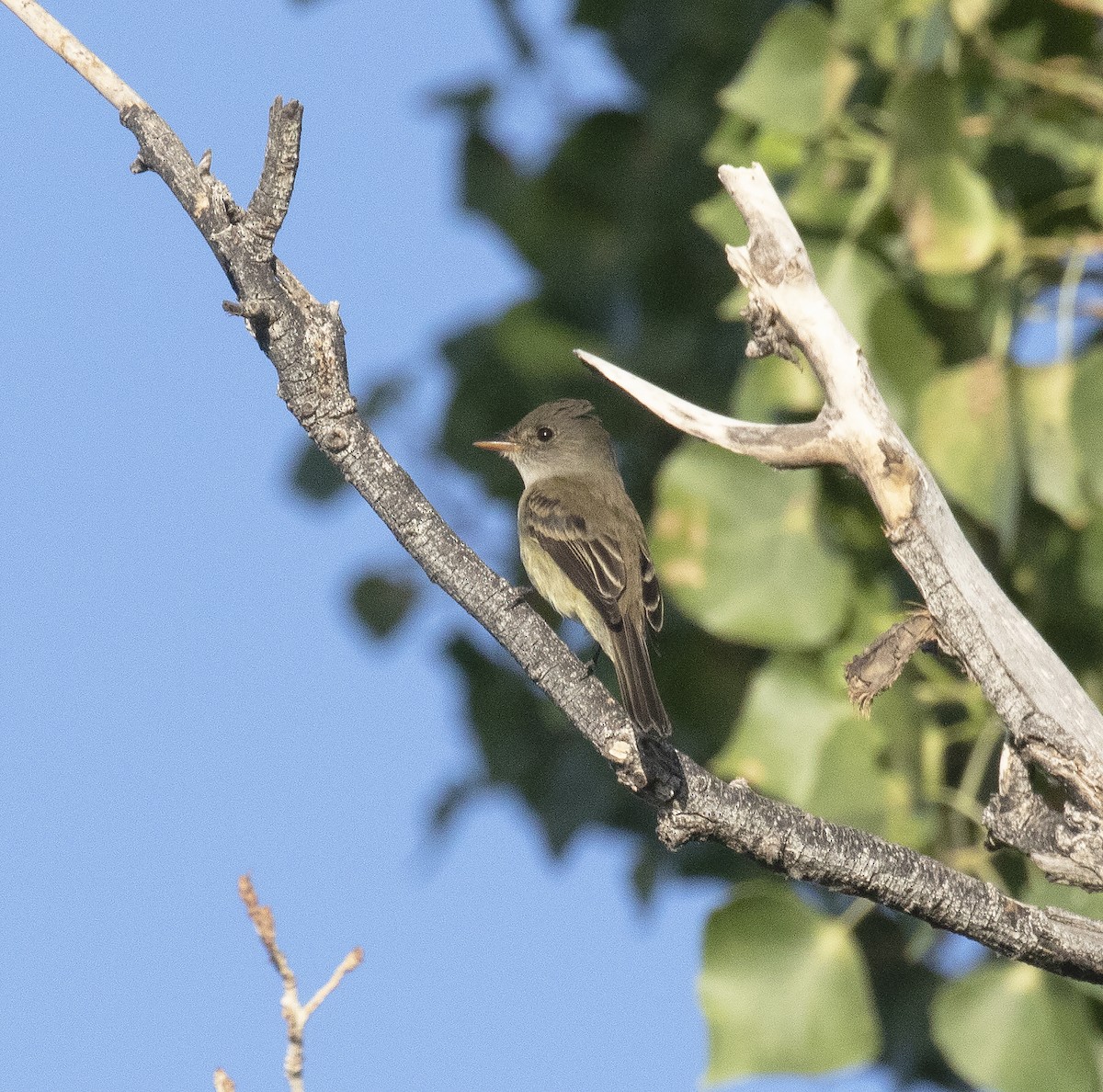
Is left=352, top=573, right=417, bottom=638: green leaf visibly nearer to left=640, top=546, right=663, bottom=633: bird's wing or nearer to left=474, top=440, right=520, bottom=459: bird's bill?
left=474, top=440, right=520, bottom=459: bird's bill

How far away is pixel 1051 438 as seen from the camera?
3.25 m

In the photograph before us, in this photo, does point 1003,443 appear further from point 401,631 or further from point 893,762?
point 401,631

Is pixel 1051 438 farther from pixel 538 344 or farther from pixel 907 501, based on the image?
pixel 538 344

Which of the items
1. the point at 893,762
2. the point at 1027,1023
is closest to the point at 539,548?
the point at 893,762

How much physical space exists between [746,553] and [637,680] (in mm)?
730

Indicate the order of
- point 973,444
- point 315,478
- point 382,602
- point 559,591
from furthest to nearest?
point 315,478, point 382,602, point 559,591, point 973,444

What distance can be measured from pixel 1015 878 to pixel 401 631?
2003 millimetres

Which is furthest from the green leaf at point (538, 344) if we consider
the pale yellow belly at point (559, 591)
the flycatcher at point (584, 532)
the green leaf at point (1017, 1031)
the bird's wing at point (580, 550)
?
the green leaf at point (1017, 1031)

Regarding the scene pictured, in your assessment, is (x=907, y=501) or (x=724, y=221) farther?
(x=724, y=221)

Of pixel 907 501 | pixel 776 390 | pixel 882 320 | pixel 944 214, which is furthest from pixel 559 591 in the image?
pixel 907 501

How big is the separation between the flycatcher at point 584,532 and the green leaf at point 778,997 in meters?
0.54

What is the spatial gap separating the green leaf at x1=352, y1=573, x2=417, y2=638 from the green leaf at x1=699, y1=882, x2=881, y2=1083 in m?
1.80

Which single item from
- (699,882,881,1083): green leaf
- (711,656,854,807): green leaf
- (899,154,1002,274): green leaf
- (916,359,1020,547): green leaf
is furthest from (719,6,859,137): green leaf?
(699,882,881,1083): green leaf

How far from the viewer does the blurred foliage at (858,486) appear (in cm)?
311
